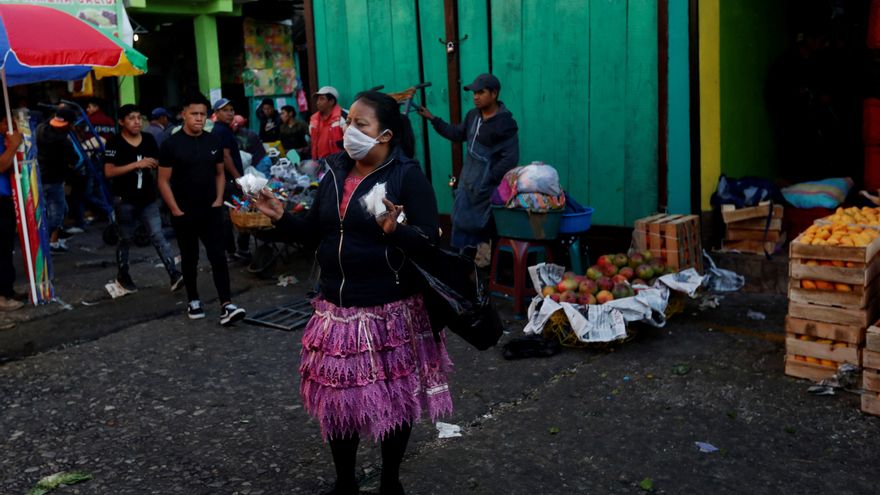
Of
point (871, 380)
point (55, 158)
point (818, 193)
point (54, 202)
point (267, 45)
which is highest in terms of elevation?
point (267, 45)

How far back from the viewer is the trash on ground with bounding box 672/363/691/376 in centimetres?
544

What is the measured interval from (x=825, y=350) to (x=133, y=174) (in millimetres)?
6170

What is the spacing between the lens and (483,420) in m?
4.84

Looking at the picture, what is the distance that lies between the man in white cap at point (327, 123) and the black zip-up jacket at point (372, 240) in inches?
232

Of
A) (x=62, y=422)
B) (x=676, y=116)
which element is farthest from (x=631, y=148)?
(x=62, y=422)

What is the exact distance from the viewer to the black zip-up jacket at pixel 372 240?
3500 millimetres

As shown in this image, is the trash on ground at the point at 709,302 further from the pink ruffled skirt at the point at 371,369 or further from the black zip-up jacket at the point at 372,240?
the black zip-up jacket at the point at 372,240

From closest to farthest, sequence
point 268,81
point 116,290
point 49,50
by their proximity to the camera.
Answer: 1. point 49,50
2. point 116,290
3. point 268,81

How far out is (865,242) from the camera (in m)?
5.01

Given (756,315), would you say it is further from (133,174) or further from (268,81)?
(268,81)

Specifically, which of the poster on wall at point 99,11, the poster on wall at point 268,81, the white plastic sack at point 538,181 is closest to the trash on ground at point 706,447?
the white plastic sack at point 538,181

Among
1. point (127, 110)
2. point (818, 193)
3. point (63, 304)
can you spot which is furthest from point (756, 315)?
point (63, 304)

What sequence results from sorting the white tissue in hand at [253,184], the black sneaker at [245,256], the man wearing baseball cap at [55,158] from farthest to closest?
the man wearing baseball cap at [55,158]
the black sneaker at [245,256]
the white tissue in hand at [253,184]

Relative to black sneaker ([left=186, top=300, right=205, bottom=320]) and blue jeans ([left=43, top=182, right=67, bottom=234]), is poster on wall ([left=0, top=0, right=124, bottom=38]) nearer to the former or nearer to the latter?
blue jeans ([left=43, top=182, right=67, bottom=234])
